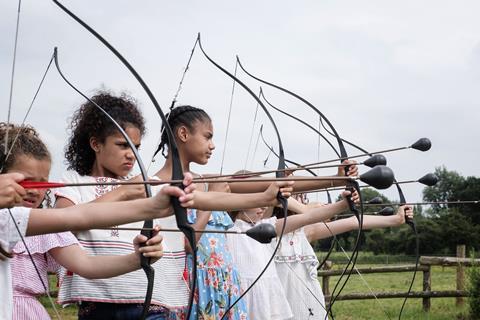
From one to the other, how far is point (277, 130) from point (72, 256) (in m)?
1.23

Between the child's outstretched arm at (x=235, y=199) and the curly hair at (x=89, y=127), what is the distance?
0.57m

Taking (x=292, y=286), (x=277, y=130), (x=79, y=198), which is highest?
(x=277, y=130)

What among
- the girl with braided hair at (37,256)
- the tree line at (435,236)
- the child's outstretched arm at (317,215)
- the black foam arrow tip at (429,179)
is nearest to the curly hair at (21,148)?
the girl with braided hair at (37,256)

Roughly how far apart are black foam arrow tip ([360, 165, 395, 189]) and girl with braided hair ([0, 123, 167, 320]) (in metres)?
0.66

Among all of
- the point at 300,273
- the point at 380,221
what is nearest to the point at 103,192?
the point at 300,273

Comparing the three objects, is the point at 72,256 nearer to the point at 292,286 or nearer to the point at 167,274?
the point at 167,274

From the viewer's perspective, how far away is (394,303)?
33.2ft

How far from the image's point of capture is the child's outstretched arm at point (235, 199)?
2.19 meters

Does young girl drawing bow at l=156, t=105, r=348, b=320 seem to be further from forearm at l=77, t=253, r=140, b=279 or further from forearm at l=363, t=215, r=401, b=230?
forearm at l=363, t=215, r=401, b=230

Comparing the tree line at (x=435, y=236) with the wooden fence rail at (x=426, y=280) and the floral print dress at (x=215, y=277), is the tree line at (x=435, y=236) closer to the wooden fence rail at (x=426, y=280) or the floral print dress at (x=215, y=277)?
the wooden fence rail at (x=426, y=280)

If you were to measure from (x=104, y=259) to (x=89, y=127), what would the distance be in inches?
31.2

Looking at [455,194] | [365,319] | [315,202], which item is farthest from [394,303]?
[455,194]

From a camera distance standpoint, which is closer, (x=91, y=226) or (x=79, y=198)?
(x=91, y=226)

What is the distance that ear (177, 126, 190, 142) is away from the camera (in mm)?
2879
